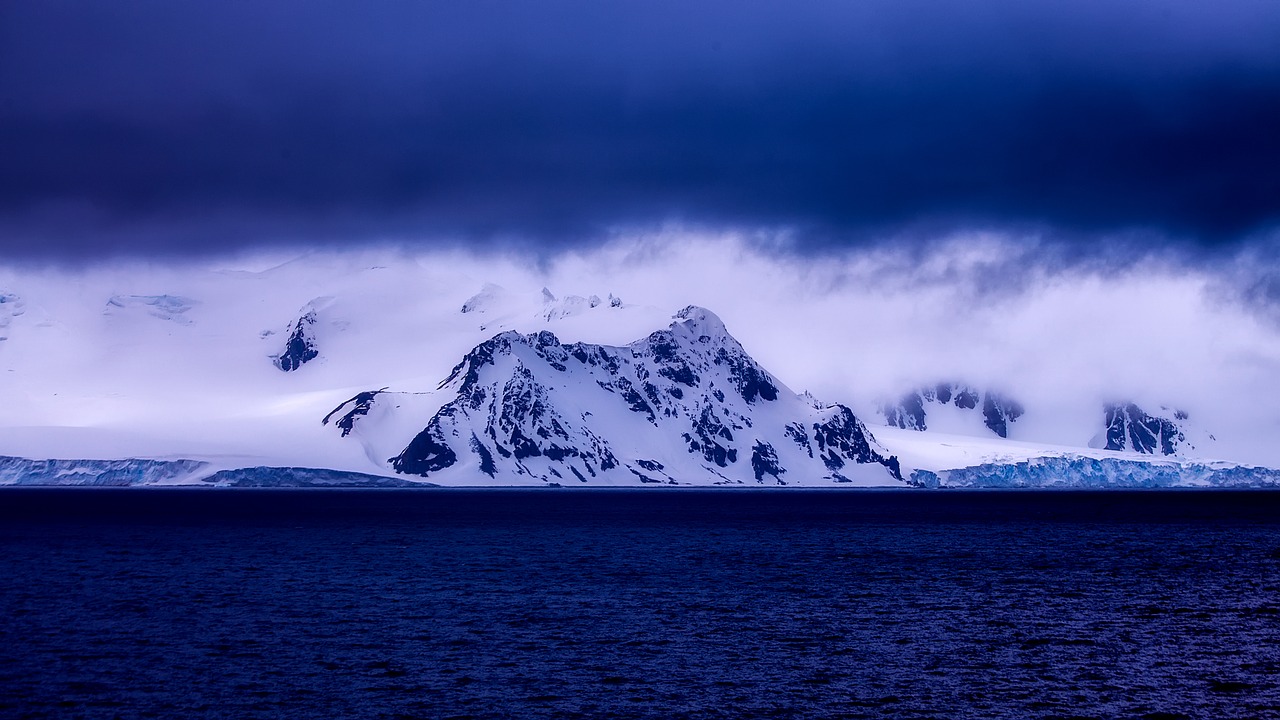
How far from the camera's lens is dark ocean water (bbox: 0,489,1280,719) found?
2127 inches

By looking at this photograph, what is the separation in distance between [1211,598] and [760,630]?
35.0 meters

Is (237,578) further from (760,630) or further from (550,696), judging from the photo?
(550,696)

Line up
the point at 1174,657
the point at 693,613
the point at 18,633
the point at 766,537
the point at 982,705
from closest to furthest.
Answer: the point at 982,705 < the point at 1174,657 < the point at 18,633 < the point at 693,613 < the point at 766,537

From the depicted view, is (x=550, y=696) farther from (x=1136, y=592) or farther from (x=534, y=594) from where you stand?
(x=1136, y=592)

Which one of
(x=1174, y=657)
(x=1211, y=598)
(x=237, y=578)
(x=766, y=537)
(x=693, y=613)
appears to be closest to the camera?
(x=1174, y=657)

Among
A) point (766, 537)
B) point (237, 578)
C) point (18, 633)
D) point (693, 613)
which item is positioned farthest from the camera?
point (766, 537)

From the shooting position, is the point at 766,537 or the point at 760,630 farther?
the point at 766,537

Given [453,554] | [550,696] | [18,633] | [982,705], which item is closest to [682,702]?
[550,696]

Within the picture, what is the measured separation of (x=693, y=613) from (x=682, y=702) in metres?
26.8

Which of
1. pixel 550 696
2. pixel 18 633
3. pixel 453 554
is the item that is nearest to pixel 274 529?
pixel 453 554

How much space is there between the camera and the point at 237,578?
10112 centimetres

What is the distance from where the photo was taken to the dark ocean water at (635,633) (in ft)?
177

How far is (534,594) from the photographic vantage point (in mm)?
90625

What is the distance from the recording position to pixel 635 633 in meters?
72.1
